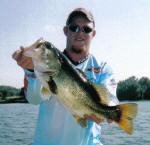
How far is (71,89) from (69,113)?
899 mm

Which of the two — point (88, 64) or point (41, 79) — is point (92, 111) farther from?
point (88, 64)

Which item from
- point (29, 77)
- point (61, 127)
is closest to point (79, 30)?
point (29, 77)

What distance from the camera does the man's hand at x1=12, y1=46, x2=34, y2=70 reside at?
260cm

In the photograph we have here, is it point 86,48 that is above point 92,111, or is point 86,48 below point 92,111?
above

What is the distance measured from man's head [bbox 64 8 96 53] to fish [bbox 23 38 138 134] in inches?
38.7

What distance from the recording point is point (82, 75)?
2629mm

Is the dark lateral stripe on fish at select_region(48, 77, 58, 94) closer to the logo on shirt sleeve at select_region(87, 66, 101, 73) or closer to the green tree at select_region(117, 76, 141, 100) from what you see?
the logo on shirt sleeve at select_region(87, 66, 101, 73)

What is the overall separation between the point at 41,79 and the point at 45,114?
1.02m

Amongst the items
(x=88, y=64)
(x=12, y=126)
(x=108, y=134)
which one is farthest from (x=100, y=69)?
(x=12, y=126)

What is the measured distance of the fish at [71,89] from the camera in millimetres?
2447

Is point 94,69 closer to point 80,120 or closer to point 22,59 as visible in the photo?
point 80,120

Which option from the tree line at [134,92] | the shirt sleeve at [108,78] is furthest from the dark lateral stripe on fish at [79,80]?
the tree line at [134,92]

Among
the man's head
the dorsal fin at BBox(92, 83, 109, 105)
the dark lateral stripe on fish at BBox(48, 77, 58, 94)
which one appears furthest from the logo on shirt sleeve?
the dark lateral stripe on fish at BBox(48, 77, 58, 94)

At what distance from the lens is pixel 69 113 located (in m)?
3.29
